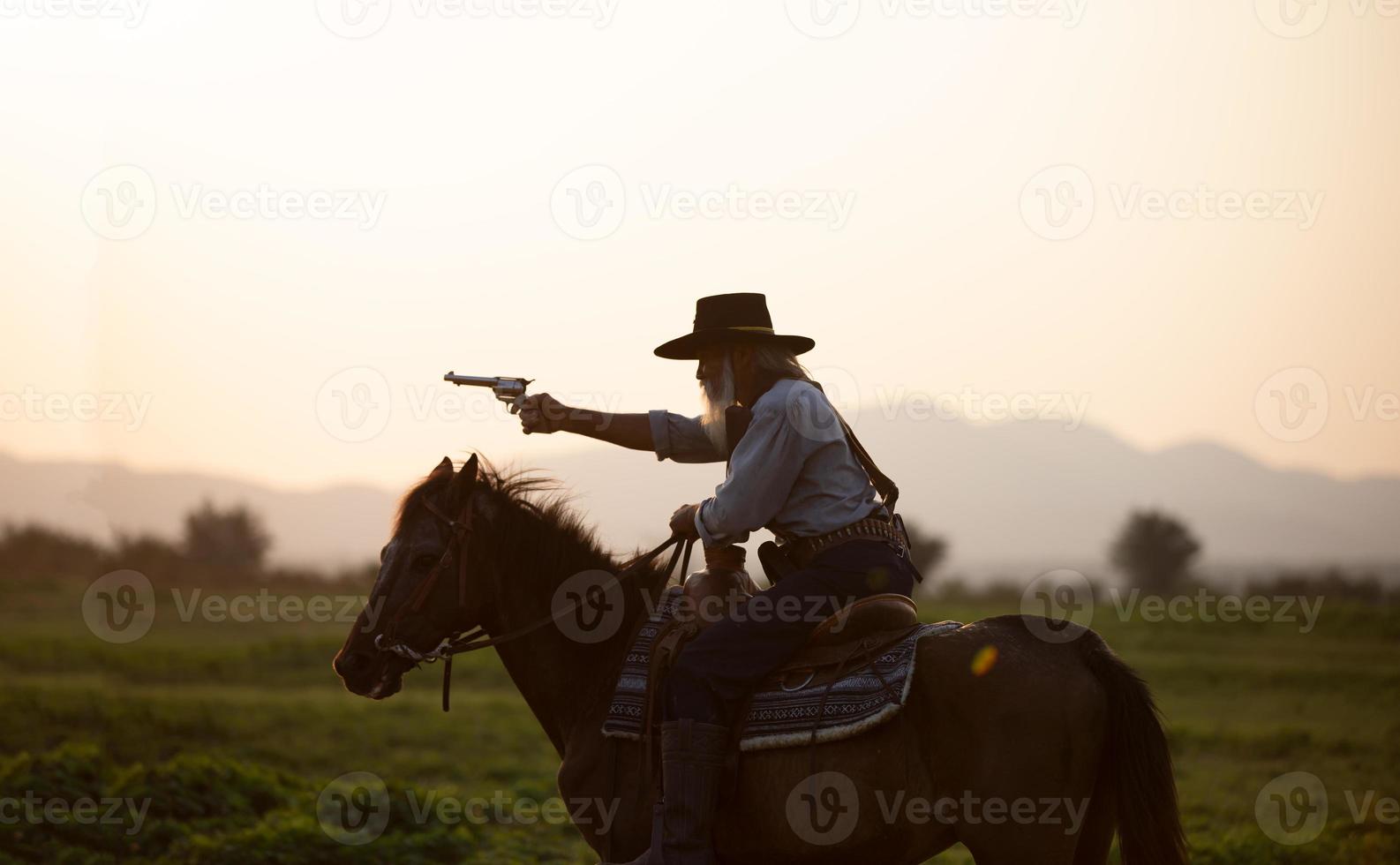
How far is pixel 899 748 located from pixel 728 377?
2.01 metres

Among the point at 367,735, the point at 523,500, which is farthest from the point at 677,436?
the point at 367,735

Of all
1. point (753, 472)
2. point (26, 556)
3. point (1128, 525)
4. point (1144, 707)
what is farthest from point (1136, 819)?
point (1128, 525)

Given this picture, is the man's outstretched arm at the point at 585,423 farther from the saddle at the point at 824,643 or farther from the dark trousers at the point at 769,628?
the dark trousers at the point at 769,628

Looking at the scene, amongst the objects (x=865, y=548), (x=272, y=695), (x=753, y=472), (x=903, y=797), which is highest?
(x=753, y=472)

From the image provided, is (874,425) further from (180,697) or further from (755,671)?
(755,671)

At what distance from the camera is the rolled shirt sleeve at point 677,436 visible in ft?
23.4

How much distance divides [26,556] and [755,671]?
98.2 feet

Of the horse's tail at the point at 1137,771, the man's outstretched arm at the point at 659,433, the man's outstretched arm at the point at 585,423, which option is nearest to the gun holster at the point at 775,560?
the man's outstretched arm at the point at 659,433

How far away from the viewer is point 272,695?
20906mm

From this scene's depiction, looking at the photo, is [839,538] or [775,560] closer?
[839,538]

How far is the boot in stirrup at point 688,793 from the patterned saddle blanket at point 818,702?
21 cm

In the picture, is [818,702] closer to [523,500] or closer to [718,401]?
[718,401]

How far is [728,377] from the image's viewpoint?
21.6 feet

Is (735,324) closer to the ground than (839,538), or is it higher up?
higher up
